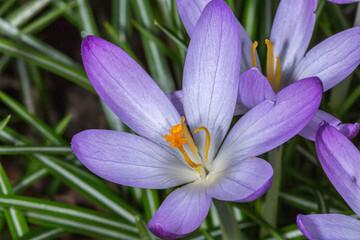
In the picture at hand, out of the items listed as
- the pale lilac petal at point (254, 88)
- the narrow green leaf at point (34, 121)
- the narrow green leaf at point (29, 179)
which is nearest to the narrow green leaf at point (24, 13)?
the narrow green leaf at point (34, 121)

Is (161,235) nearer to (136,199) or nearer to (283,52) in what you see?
(283,52)

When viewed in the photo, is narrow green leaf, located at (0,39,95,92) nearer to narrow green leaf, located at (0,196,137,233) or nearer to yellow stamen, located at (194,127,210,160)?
narrow green leaf, located at (0,196,137,233)

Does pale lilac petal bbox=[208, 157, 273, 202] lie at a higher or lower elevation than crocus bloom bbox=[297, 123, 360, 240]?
higher

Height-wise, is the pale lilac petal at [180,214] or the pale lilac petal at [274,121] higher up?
the pale lilac petal at [274,121]

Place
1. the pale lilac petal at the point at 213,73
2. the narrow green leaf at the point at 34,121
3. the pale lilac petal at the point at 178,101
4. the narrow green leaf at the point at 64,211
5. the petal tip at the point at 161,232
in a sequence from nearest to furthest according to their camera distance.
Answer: the petal tip at the point at 161,232 → the pale lilac petal at the point at 213,73 → the pale lilac petal at the point at 178,101 → the narrow green leaf at the point at 64,211 → the narrow green leaf at the point at 34,121

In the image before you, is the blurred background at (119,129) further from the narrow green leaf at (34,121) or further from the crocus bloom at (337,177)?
the crocus bloom at (337,177)

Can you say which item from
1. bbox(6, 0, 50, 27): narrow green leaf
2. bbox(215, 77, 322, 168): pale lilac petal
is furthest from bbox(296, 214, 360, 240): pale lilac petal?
bbox(6, 0, 50, 27): narrow green leaf

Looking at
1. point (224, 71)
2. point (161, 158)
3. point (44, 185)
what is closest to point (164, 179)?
point (161, 158)
